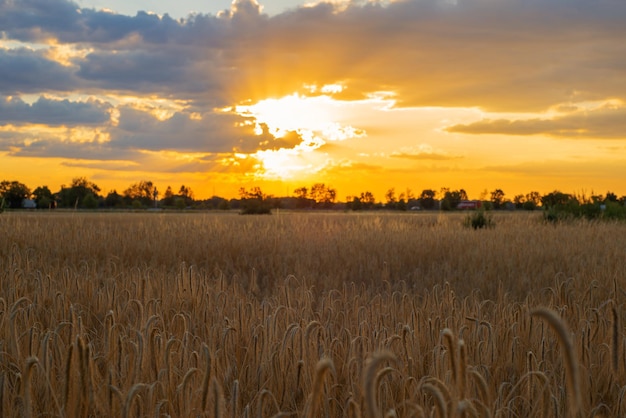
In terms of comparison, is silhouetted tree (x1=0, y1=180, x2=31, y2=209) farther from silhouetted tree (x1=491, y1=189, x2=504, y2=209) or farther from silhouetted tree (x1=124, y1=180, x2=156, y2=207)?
silhouetted tree (x1=491, y1=189, x2=504, y2=209)

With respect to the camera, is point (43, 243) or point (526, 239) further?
point (526, 239)

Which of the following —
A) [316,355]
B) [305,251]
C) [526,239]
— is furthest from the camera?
[526,239]

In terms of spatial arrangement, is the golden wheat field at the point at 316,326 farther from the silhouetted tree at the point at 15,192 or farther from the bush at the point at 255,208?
the silhouetted tree at the point at 15,192

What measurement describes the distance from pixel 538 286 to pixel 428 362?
4891 millimetres

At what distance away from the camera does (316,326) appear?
3.54 metres

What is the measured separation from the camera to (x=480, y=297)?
24.9 feet

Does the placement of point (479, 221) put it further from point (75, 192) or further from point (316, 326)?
point (75, 192)

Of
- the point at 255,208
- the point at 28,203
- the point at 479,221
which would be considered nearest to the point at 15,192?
the point at 28,203

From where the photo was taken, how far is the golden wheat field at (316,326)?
101 inches

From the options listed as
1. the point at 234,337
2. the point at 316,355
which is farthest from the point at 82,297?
the point at 316,355

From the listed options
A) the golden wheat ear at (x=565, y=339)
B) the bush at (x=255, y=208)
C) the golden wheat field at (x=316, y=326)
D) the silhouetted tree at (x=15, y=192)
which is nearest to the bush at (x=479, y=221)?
the golden wheat field at (x=316, y=326)

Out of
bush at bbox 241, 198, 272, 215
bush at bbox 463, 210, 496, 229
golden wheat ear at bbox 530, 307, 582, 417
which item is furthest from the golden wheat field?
bush at bbox 241, 198, 272, 215

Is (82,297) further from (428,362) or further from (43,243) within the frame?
(43,243)

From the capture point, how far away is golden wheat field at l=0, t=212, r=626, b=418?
2562 millimetres
